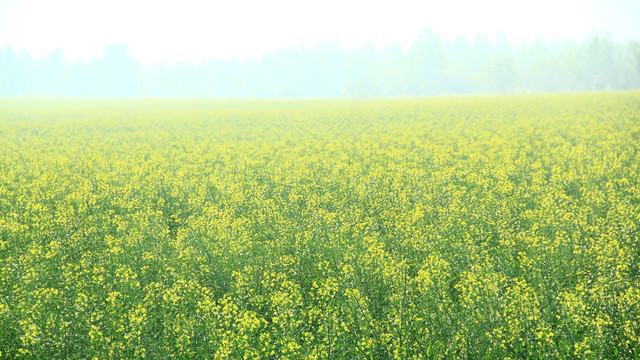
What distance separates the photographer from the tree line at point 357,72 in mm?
95812

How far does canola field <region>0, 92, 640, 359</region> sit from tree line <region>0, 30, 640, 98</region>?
88336 mm

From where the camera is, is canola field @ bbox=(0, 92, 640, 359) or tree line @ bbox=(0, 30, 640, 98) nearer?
canola field @ bbox=(0, 92, 640, 359)

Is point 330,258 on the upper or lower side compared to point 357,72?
lower

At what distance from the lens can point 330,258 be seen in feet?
27.3

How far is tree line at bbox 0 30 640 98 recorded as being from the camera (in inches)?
3772

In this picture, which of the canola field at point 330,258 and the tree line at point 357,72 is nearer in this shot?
A: the canola field at point 330,258

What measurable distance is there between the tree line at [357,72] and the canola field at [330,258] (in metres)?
88.3

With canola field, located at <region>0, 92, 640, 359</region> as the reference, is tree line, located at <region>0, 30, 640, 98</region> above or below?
above

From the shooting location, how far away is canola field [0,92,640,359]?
584cm

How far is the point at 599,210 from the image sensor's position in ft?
32.1

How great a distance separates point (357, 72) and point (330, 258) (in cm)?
11102

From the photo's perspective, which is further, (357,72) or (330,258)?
(357,72)

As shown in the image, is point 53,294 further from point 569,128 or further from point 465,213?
point 569,128

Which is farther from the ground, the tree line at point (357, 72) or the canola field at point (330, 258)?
the tree line at point (357, 72)
